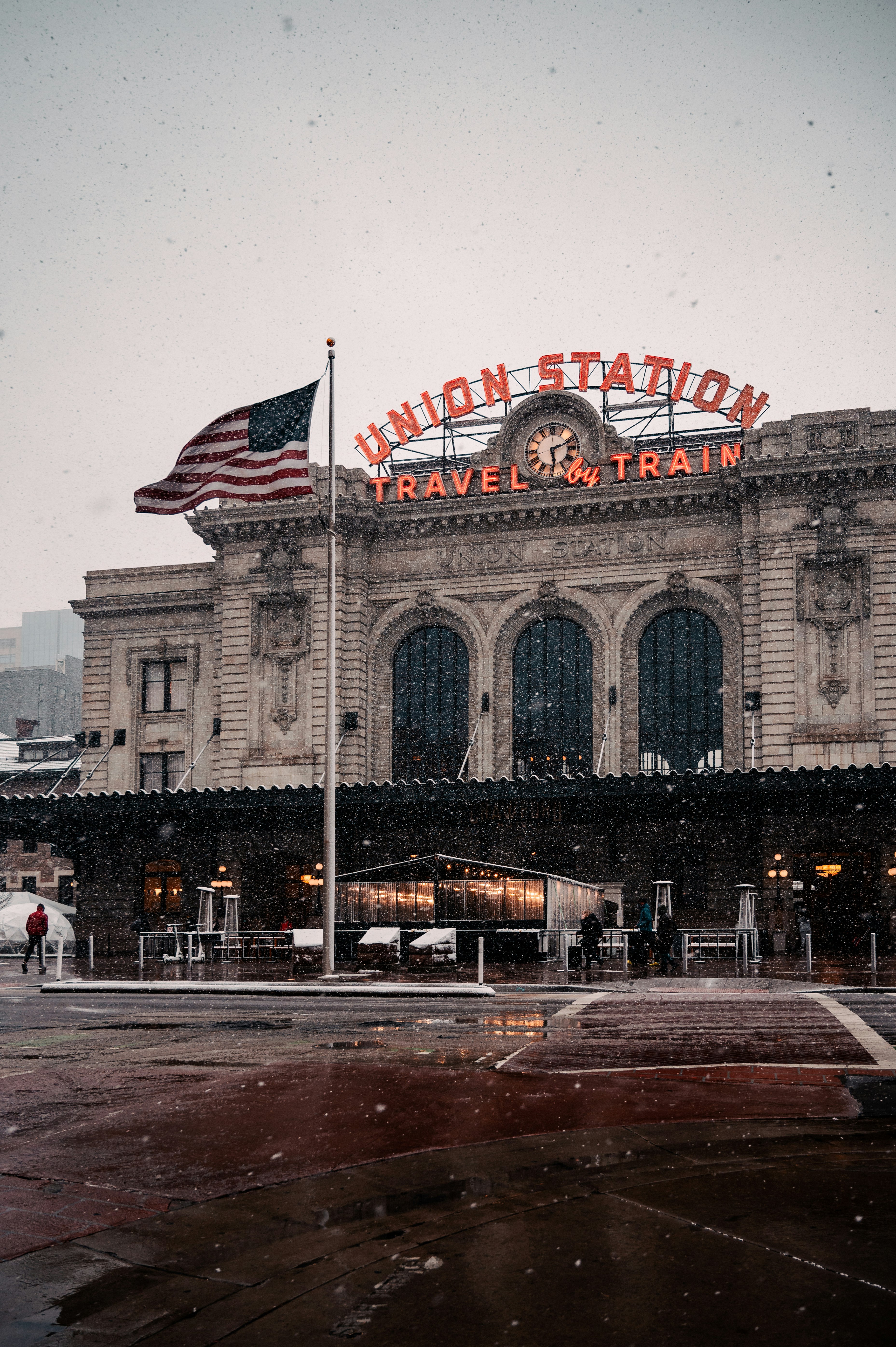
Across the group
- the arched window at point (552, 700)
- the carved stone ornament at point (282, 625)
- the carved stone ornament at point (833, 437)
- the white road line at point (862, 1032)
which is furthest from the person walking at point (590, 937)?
the carved stone ornament at point (282, 625)

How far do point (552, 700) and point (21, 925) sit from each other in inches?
852

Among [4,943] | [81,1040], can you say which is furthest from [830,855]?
[81,1040]

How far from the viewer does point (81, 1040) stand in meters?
15.7

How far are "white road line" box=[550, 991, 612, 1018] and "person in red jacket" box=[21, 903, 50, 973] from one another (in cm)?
1669

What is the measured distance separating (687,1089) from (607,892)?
33.8m

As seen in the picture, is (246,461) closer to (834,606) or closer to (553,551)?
(553,551)

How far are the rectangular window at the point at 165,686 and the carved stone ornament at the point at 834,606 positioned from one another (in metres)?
27.1

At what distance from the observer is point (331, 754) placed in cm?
2778

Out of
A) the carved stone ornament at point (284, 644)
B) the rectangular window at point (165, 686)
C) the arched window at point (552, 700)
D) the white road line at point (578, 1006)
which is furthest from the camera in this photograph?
the rectangular window at point (165, 686)

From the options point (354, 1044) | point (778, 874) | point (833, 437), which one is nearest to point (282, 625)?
point (778, 874)

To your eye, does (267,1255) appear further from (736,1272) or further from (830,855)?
(830,855)

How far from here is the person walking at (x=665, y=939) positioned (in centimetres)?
3028

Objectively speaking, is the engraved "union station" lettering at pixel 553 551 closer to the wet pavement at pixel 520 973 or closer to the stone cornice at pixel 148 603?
the stone cornice at pixel 148 603

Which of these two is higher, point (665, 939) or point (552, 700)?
point (552, 700)
